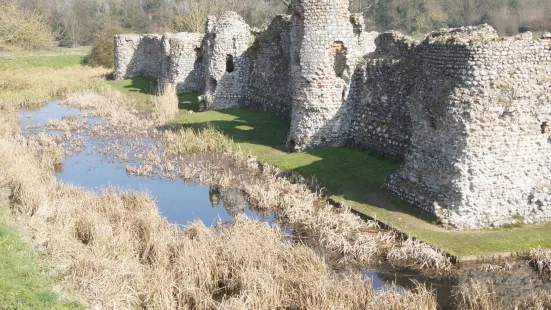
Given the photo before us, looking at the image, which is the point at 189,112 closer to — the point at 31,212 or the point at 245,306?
the point at 31,212

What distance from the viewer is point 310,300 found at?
26.2ft

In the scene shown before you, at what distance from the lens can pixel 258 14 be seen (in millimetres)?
Result: 53406

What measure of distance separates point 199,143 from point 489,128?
976 centimetres

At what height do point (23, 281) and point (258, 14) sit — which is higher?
point (258, 14)

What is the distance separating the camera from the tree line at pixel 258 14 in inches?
1693

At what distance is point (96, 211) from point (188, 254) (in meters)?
3.26

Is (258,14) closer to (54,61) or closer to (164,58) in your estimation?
(54,61)

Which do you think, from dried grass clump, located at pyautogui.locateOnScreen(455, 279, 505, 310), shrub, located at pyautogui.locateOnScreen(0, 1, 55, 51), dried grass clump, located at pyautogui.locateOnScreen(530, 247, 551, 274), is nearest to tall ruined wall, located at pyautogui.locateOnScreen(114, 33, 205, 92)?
shrub, located at pyautogui.locateOnScreen(0, 1, 55, 51)

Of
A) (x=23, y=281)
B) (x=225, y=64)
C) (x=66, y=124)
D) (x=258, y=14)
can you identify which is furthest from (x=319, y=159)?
(x=258, y=14)

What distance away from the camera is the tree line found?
141 feet

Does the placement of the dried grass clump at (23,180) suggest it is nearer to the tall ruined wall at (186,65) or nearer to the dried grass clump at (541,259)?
the dried grass clump at (541,259)

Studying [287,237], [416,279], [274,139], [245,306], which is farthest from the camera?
[274,139]

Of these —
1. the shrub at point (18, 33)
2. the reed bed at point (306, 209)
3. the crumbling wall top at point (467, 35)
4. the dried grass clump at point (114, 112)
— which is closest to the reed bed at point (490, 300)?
the reed bed at point (306, 209)

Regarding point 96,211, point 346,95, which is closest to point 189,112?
point 346,95
